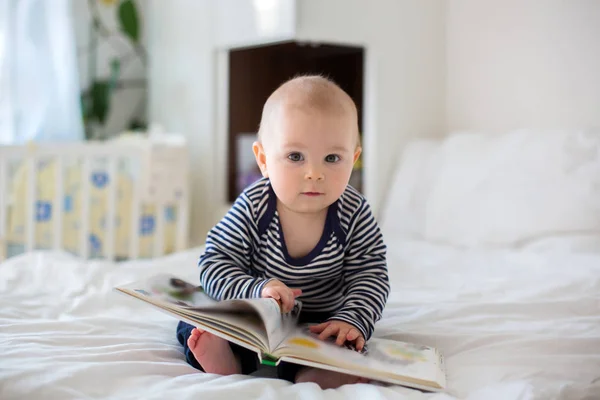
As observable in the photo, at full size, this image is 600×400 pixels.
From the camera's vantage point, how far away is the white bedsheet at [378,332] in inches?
31.6

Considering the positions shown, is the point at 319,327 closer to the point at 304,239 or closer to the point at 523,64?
the point at 304,239

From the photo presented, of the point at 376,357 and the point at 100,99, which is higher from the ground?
the point at 100,99

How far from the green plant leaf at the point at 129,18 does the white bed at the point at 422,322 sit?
163 centimetres

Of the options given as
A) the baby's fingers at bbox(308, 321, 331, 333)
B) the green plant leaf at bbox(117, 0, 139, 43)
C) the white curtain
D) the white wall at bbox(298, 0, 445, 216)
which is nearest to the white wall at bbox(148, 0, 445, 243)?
the white wall at bbox(298, 0, 445, 216)

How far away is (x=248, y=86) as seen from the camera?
262 centimetres

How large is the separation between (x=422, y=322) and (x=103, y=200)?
156 cm

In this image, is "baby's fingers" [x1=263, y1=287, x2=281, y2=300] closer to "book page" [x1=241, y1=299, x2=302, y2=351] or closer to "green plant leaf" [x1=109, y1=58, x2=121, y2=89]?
"book page" [x1=241, y1=299, x2=302, y2=351]

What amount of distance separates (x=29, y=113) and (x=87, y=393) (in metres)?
2.01

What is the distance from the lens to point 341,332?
Answer: 881 millimetres

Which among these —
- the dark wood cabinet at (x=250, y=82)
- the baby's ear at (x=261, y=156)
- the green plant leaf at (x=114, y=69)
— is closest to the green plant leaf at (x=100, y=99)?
the green plant leaf at (x=114, y=69)

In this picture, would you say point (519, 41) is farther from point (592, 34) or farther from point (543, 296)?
point (543, 296)

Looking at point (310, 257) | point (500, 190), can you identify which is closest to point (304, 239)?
point (310, 257)

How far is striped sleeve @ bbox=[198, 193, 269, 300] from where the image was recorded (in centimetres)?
95

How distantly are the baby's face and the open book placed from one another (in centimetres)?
18
